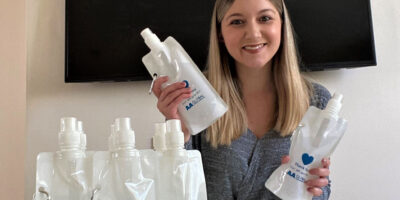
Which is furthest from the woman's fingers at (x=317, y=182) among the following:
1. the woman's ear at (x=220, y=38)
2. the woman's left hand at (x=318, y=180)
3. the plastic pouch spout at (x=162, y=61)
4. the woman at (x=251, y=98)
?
the woman's ear at (x=220, y=38)

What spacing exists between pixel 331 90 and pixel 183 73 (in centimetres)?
60

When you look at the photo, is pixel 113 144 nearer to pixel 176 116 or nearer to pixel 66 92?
pixel 176 116

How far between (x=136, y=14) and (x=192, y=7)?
15 centimetres

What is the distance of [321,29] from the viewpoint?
979 millimetres

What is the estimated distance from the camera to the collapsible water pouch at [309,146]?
1.60 feet

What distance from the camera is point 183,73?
21.4 inches

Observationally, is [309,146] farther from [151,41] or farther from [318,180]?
[151,41]

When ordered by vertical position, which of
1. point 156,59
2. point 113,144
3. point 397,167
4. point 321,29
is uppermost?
point 321,29

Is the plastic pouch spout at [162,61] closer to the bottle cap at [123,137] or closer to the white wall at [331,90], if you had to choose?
the bottle cap at [123,137]

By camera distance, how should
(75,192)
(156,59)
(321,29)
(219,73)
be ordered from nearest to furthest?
(75,192) < (156,59) < (219,73) < (321,29)

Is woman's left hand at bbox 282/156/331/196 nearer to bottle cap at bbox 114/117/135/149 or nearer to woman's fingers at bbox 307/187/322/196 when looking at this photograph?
woman's fingers at bbox 307/187/322/196

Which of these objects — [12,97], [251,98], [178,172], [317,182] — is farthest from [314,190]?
[12,97]

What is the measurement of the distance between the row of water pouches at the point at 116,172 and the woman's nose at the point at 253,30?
0.37 meters

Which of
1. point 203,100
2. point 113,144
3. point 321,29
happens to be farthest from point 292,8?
point 113,144
